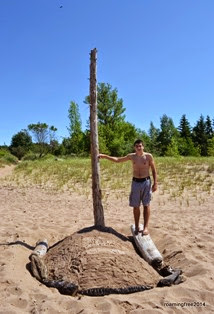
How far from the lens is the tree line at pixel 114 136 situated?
35206mm

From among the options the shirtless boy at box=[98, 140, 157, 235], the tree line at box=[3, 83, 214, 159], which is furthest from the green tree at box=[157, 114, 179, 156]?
the shirtless boy at box=[98, 140, 157, 235]

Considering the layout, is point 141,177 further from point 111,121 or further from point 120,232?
point 111,121

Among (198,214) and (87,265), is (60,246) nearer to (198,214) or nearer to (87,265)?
(87,265)

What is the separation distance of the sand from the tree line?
19.1 m

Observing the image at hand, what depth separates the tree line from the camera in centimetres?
3521

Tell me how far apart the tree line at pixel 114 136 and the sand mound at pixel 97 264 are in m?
23.1

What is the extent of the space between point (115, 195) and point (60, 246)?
6.88 m

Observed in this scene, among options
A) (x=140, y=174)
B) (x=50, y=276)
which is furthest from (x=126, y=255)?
(x=140, y=174)

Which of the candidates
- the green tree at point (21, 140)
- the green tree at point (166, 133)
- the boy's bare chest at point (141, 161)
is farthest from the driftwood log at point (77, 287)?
the green tree at point (21, 140)

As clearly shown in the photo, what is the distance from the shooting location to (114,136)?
114 feet

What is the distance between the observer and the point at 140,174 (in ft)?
18.6

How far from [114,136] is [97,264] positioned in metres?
30.6

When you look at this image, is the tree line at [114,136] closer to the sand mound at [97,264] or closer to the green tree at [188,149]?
the green tree at [188,149]

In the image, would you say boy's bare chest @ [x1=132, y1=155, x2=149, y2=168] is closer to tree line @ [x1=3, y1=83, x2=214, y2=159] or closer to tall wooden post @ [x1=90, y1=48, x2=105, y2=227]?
tall wooden post @ [x1=90, y1=48, x2=105, y2=227]
